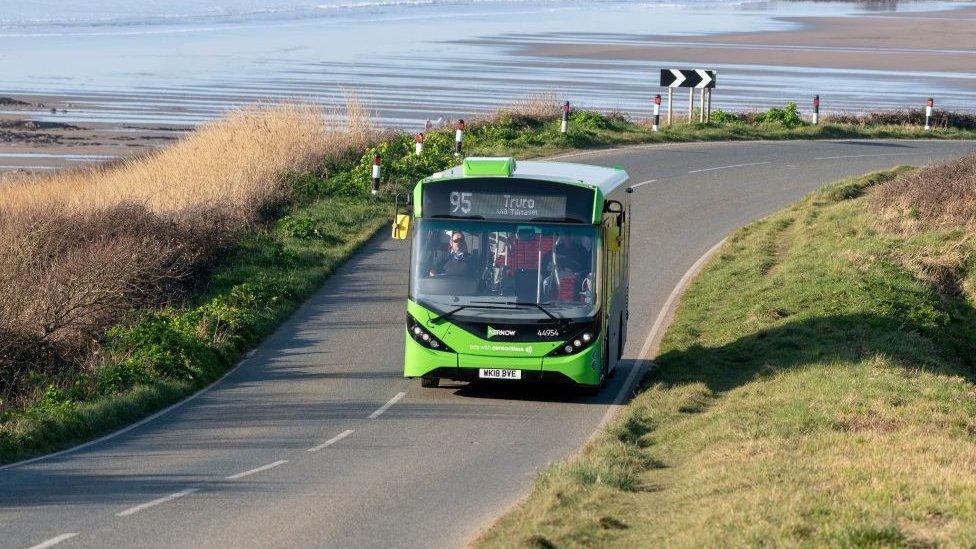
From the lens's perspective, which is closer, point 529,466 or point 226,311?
point 529,466

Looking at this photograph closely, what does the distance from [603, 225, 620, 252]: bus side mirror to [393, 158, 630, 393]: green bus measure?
Answer: 0.08 feet

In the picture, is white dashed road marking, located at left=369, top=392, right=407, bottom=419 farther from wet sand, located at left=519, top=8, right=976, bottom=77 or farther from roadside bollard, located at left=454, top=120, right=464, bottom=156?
wet sand, located at left=519, top=8, right=976, bottom=77

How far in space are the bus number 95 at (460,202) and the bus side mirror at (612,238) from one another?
1.65 meters

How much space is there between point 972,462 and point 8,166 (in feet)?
108

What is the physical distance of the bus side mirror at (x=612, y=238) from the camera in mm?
17672

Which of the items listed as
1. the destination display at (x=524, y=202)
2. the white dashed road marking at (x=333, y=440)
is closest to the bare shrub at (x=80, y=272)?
the white dashed road marking at (x=333, y=440)

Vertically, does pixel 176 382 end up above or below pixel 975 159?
below

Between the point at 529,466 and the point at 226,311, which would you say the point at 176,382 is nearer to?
the point at 226,311

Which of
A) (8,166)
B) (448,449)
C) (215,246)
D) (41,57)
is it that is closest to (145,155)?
(8,166)

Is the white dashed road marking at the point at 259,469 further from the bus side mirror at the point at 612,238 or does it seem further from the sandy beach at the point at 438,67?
the sandy beach at the point at 438,67

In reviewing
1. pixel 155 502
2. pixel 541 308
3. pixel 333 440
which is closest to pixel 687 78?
pixel 541 308

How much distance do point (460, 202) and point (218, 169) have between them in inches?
660

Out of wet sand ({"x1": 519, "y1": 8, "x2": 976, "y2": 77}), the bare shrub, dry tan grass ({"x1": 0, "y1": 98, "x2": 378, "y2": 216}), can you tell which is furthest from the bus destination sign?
wet sand ({"x1": 519, "y1": 8, "x2": 976, "y2": 77})

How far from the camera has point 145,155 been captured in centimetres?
3906
